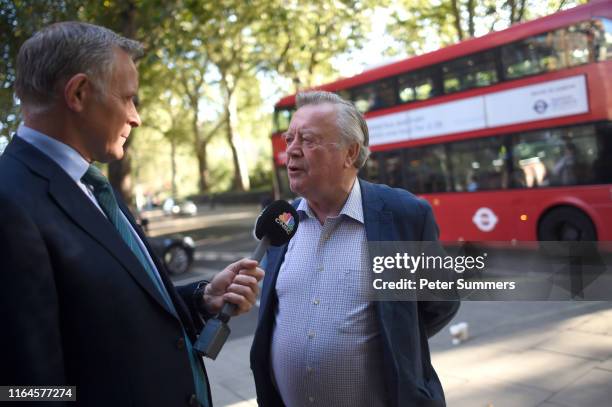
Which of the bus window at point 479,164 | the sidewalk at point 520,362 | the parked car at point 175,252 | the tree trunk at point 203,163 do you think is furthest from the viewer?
the tree trunk at point 203,163

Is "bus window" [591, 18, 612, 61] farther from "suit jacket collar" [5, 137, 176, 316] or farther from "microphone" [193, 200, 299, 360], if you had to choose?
Answer: "suit jacket collar" [5, 137, 176, 316]

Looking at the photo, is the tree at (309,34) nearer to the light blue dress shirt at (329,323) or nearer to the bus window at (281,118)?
the bus window at (281,118)

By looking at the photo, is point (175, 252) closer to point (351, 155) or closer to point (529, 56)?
point (529, 56)

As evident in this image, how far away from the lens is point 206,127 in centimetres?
4319

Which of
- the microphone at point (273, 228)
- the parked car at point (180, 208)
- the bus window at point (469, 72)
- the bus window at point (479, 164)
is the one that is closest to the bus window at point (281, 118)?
the bus window at point (469, 72)

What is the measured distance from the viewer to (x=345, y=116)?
2.21m

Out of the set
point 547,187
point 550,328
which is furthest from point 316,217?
point 547,187

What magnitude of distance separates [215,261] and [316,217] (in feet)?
37.8

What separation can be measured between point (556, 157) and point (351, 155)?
7.70 m

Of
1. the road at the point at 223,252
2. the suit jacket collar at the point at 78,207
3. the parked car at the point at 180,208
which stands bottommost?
the road at the point at 223,252

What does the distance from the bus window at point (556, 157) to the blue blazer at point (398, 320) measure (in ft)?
24.4

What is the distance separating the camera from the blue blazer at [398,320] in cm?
185

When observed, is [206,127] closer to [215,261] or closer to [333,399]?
[215,261]

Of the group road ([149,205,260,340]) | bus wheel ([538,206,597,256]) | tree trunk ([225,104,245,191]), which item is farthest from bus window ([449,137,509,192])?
tree trunk ([225,104,245,191])
